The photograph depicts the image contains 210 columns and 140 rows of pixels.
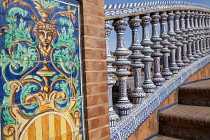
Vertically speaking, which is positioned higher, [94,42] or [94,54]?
[94,42]

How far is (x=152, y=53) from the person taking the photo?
3.18 meters

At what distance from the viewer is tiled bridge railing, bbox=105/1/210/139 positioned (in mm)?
2383

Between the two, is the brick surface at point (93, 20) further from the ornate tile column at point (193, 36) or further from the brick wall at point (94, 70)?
the ornate tile column at point (193, 36)

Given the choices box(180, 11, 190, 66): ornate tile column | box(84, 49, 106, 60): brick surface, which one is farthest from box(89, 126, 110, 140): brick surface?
box(180, 11, 190, 66): ornate tile column

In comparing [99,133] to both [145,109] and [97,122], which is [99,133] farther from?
[145,109]

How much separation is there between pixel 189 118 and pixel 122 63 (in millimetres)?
1126

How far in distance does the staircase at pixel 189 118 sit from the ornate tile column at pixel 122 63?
748 millimetres

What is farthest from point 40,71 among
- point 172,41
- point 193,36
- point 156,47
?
point 193,36

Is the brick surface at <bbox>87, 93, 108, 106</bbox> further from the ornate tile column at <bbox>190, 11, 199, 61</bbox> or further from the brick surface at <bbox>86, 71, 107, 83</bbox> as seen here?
Result: the ornate tile column at <bbox>190, 11, 199, 61</bbox>

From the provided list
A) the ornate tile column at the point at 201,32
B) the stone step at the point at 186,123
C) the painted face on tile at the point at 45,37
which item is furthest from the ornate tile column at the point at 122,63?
the ornate tile column at the point at 201,32

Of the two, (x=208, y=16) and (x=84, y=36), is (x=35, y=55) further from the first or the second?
(x=208, y=16)

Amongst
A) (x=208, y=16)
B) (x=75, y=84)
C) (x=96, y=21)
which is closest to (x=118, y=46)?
(x=96, y=21)

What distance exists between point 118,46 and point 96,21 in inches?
26.0

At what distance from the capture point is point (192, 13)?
425 cm
